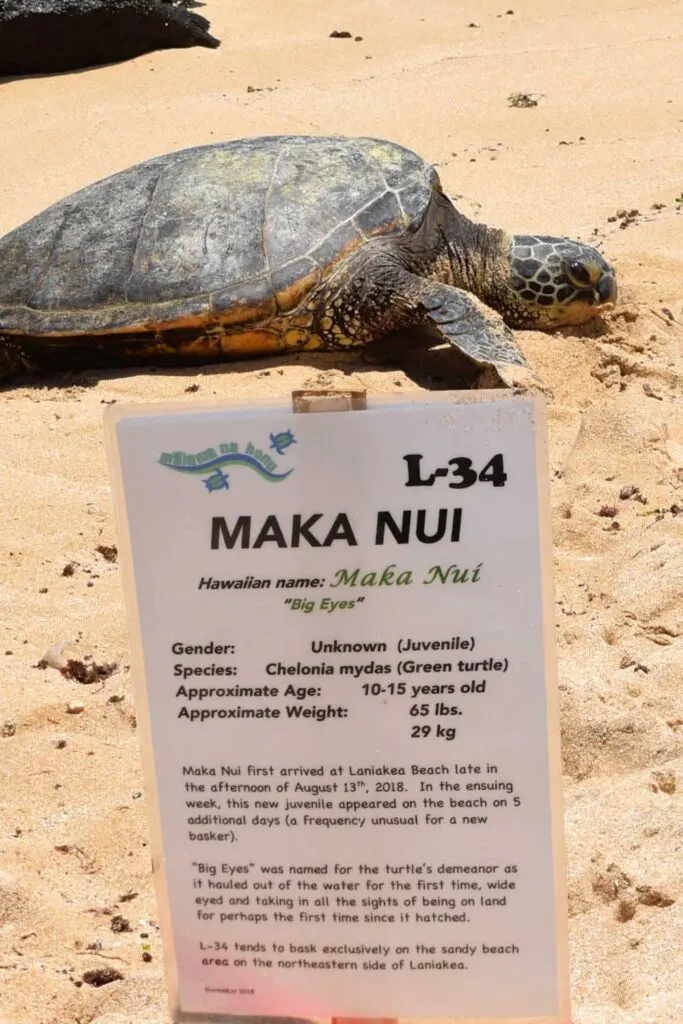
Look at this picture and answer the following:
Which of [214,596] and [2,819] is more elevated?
[214,596]

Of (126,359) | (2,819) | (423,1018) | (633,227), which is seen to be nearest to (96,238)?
(126,359)

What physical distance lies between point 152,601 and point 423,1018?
0.83m

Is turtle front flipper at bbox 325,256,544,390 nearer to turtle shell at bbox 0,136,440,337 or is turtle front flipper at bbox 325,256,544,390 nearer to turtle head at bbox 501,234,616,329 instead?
turtle shell at bbox 0,136,440,337

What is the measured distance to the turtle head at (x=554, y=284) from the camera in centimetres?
594

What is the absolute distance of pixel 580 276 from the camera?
234 inches

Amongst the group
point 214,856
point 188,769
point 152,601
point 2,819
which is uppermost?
point 152,601

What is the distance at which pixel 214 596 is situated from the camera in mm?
2002

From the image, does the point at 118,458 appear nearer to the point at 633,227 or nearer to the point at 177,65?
the point at 633,227

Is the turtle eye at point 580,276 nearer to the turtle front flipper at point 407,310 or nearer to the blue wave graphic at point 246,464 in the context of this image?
the turtle front flipper at point 407,310

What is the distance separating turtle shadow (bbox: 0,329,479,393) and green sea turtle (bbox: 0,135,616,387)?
6cm

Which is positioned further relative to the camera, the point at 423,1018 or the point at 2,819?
the point at 2,819

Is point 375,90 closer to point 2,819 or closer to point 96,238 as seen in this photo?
point 96,238

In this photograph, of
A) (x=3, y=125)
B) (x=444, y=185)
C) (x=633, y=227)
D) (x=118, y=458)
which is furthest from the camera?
(x=3, y=125)

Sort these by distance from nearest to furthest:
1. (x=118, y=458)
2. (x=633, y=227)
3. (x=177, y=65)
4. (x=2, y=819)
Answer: (x=118, y=458) → (x=2, y=819) → (x=633, y=227) → (x=177, y=65)
